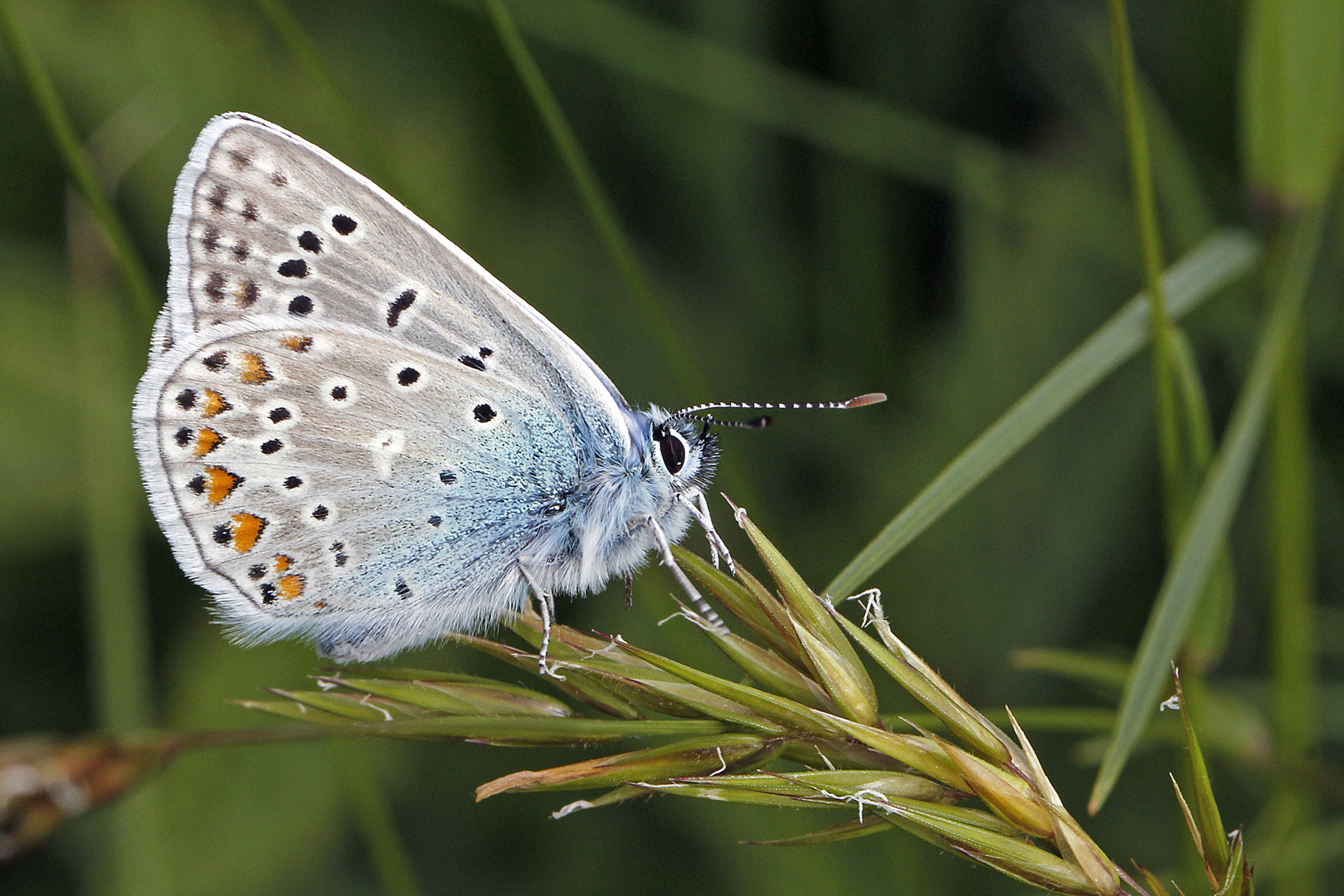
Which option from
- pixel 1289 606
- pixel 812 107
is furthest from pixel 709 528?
pixel 812 107

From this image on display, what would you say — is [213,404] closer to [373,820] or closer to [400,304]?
[400,304]

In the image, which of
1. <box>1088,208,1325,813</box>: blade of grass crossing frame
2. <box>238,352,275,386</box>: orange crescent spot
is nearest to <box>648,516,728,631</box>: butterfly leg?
<box>1088,208,1325,813</box>: blade of grass crossing frame

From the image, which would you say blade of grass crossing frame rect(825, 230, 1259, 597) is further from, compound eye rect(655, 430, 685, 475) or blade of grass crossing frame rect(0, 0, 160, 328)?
blade of grass crossing frame rect(0, 0, 160, 328)

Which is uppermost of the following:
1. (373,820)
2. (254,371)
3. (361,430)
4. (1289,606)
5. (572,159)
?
(572,159)

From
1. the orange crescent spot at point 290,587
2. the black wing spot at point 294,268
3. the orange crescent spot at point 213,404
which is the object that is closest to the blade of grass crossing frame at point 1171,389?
the black wing spot at point 294,268

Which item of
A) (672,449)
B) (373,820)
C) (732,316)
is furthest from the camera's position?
(732,316)

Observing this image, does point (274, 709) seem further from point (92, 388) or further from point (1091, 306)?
point (1091, 306)

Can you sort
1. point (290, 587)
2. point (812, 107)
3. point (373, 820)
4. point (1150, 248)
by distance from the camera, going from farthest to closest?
1. point (812, 107)
2. point (290, 587)
3. point (373, 820)
4. point (1150, 248)
